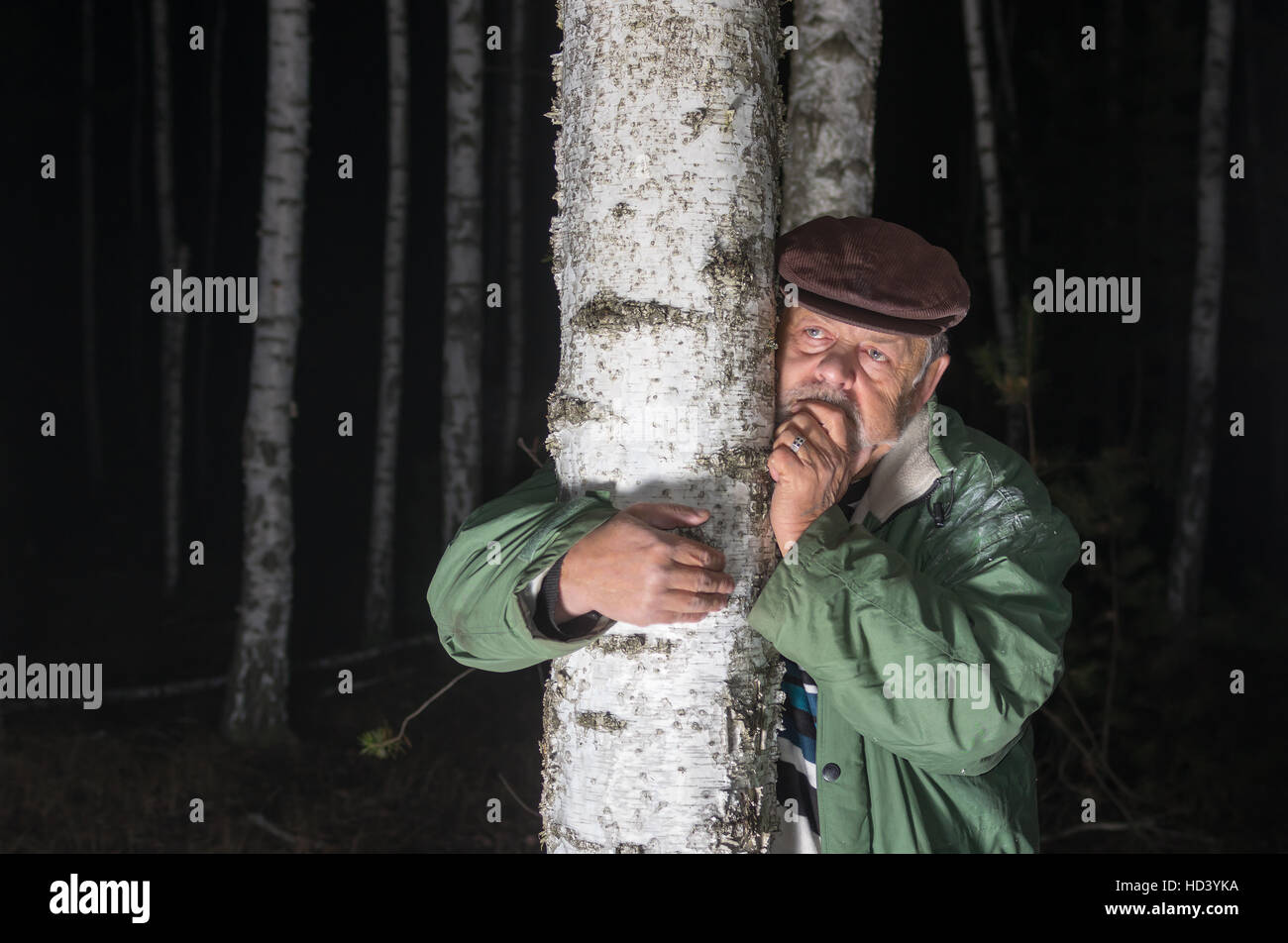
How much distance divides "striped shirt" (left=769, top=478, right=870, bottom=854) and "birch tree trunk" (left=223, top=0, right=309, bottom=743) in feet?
16.4

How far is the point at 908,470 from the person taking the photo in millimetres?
2119

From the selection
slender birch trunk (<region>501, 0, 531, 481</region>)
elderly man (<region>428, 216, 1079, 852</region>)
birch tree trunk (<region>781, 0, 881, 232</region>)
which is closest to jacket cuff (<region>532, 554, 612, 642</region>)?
elderly man (<region>428, 216, 1079, 852</region>)

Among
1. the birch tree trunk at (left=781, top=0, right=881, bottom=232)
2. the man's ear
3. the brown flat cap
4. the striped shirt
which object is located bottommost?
the striped shirt

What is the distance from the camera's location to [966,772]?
192 centimetres

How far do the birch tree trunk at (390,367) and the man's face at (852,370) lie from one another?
763cm

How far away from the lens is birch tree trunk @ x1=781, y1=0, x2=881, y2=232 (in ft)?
13.3

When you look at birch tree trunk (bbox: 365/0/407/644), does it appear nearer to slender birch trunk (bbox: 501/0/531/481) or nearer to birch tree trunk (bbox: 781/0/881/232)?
slender birch trunk (bbox: 501/0/531/481)

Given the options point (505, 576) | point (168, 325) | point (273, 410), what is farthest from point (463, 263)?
point (505, 576)

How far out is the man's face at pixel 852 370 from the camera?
1948 mm

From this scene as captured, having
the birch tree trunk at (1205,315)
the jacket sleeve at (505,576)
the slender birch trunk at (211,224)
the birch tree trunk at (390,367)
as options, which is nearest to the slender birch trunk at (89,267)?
the slender birch trunk at (211,224)

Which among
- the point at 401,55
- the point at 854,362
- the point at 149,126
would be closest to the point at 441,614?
the point at 854,362

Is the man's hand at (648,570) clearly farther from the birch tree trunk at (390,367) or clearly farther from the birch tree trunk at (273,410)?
the birch tree trunk at (390,367)

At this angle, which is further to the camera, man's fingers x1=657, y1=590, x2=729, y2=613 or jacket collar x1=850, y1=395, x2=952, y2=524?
jacket collar x1=850, y1=395, x2=952, y2=524

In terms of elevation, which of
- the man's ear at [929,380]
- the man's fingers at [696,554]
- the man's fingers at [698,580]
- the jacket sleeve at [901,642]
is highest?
the man's ear at [929,380]
